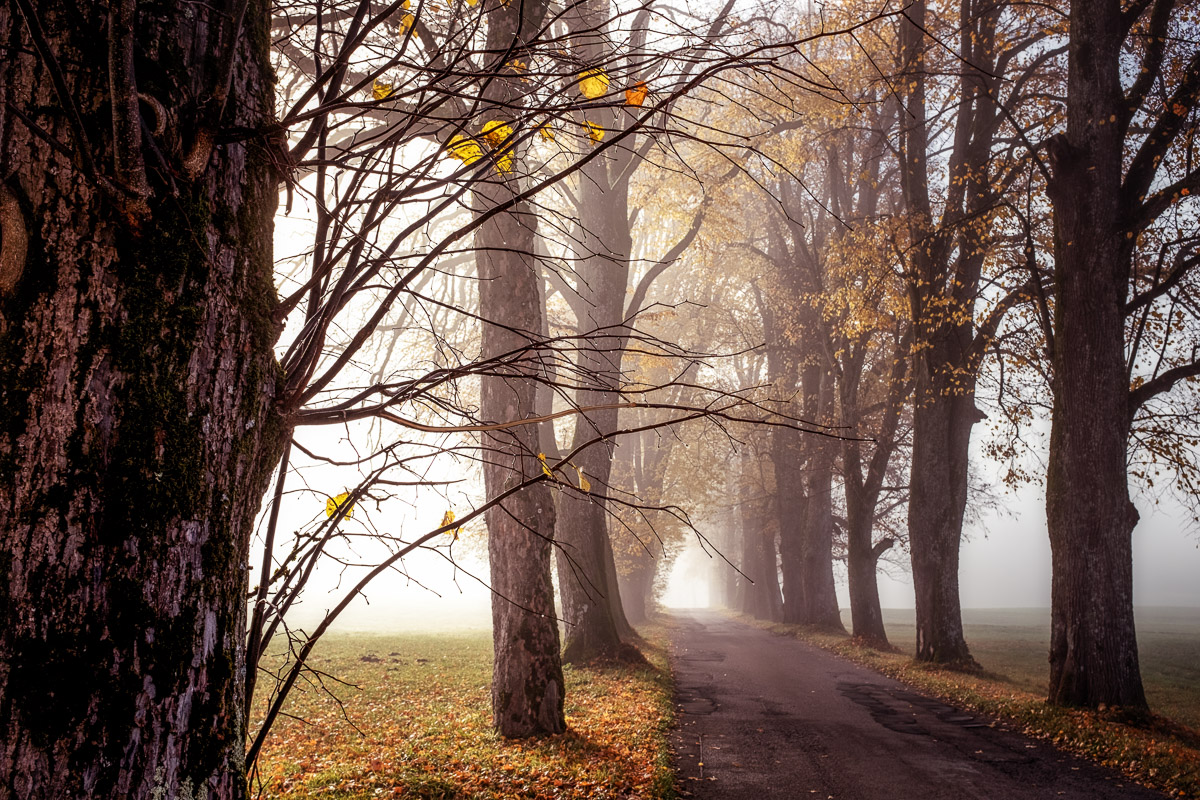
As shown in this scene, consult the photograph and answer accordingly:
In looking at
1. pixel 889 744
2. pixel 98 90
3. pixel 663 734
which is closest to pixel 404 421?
pixel 98 90

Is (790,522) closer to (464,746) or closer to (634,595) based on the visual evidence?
(634,595)

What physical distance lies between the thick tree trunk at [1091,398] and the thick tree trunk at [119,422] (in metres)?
10.5

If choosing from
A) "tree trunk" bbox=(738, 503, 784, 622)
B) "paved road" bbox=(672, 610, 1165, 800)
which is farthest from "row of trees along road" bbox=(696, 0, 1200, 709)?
"tree trunk" bbox=(738, 503, 784, 622)

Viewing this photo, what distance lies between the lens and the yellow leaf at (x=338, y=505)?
1821 millimetres

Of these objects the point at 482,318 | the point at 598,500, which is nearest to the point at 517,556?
the point at 598,500

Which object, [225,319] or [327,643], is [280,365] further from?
[327,643]

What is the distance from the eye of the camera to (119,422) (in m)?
1.28

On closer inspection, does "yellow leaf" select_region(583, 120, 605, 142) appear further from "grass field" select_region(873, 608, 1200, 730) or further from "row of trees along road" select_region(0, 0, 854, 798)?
"grass field" select_region(873, 608, 1200, 730)

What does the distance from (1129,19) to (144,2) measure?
12.4 meters

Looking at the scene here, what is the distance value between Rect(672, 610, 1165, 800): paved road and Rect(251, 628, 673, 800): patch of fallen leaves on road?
55 centimetres

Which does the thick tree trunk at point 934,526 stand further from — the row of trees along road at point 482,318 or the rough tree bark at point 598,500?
the rough tree bark at point 598,500

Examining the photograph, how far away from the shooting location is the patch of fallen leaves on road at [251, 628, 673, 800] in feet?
18.2

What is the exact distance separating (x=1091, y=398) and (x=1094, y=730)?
420cm

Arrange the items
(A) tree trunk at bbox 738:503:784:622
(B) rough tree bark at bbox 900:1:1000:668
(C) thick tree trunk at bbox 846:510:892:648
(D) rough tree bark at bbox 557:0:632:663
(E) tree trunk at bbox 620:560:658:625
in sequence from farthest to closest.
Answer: (A) tree trunk at bbox 738:503:784:622
(E) tree trunk at bbox 620:560:658:625
(C) thick tree trunk at bbox 846:510:892:648
(B) rough tree bark at bbox 900:1:1000:668
(D) rough tree bark at bbox 557:0:632:663
